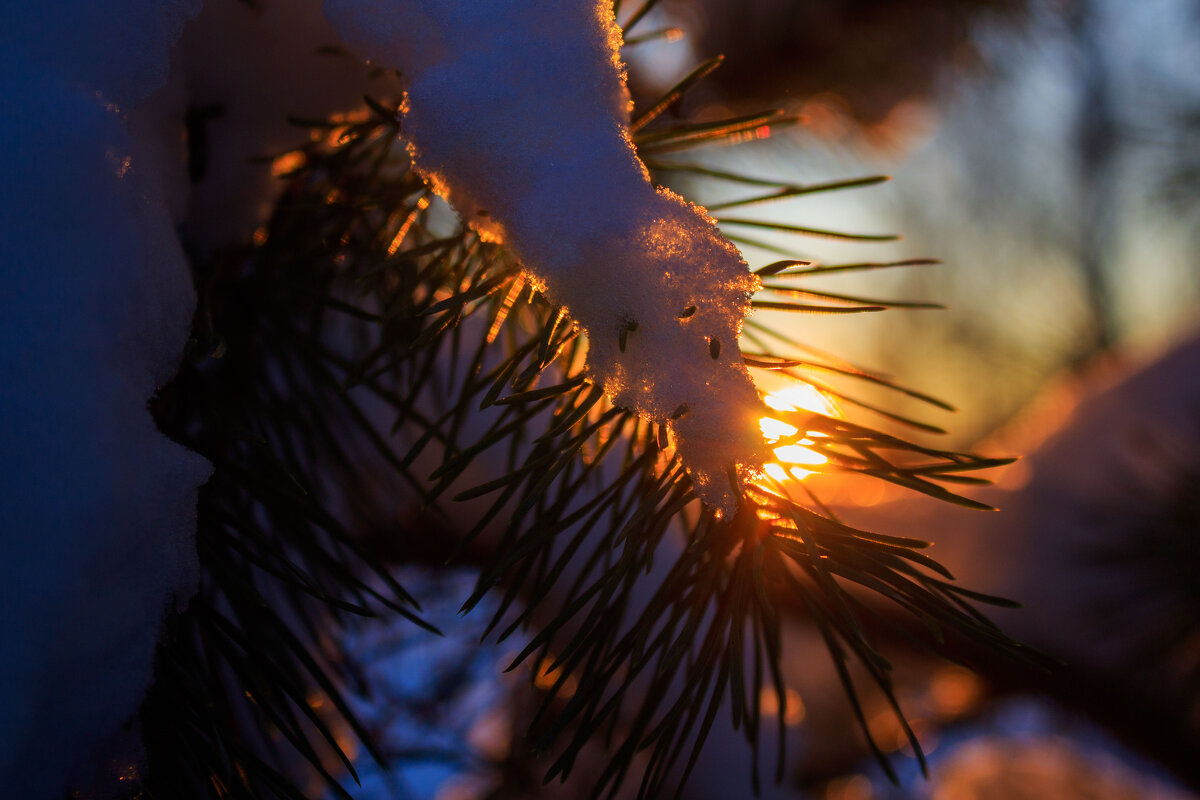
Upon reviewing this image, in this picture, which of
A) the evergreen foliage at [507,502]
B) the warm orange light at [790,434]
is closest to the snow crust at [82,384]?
the evergreen foliage at [507,502]

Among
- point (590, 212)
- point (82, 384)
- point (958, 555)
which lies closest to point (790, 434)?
point (590, 212)

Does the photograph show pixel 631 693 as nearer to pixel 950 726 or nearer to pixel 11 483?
pixel 11 483

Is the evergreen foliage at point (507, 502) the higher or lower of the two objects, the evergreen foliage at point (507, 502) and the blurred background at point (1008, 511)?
the lower

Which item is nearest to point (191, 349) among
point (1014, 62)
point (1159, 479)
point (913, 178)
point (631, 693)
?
point (631, 693)

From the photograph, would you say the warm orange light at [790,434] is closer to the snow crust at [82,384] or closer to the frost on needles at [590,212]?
the frost on needles at [590,212]

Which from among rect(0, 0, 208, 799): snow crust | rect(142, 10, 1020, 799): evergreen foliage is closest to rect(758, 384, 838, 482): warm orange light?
rect(142, 10, 1020, 799): evergreen foliage

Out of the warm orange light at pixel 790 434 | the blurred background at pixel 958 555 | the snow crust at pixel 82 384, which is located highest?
the blurred background at pixel 958 555

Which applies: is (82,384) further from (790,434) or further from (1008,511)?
(1008,511)
